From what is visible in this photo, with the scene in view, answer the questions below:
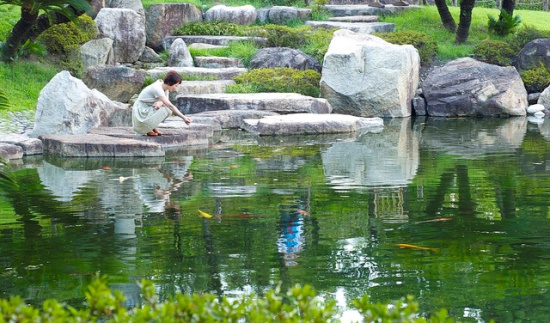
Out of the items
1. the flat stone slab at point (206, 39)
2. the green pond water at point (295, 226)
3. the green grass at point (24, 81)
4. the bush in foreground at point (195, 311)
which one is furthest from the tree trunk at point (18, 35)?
the bush in foreground at point (195, 311)

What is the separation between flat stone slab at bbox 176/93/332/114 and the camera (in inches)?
680

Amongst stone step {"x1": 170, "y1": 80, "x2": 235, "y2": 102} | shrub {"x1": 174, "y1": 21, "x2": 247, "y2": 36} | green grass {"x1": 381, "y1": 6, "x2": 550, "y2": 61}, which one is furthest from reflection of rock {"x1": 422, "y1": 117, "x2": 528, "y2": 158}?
shrub {"x1": 174, "y1": 21, "x2": 247, "y2": 36}

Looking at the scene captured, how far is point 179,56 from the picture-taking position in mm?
21844

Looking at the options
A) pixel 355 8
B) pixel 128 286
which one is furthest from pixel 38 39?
pixel 128 286

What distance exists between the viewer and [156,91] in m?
13.4

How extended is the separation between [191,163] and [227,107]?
5.61 m

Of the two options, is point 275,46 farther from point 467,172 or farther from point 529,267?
point 529,267

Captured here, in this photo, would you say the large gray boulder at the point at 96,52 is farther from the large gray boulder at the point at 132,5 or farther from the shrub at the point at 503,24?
the shrub at the point at 503,24

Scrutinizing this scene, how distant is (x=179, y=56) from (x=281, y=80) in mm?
3455

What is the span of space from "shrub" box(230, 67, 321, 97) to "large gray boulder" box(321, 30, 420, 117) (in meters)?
0.91

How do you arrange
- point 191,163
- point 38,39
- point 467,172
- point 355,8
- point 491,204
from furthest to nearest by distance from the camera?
point 355,8 → point 38,39 → point 191,163 → point 467,172 → point 491,204

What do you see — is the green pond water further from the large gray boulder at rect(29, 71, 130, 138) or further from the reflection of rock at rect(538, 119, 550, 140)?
the reflection of rock at rect(538, 119, 550, 140)

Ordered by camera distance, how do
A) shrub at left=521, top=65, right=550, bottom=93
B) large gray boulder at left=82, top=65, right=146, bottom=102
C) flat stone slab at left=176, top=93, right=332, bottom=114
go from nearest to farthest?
1. flat stone slab at left=176, top=93, right=332, bottom=114
2. large gray boulder at left=82, top=65, right=146, bottom=102
3. shrub at left=521, top=65, right=550, bottom=93

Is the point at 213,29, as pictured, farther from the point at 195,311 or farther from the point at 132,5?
the point at 195,311
